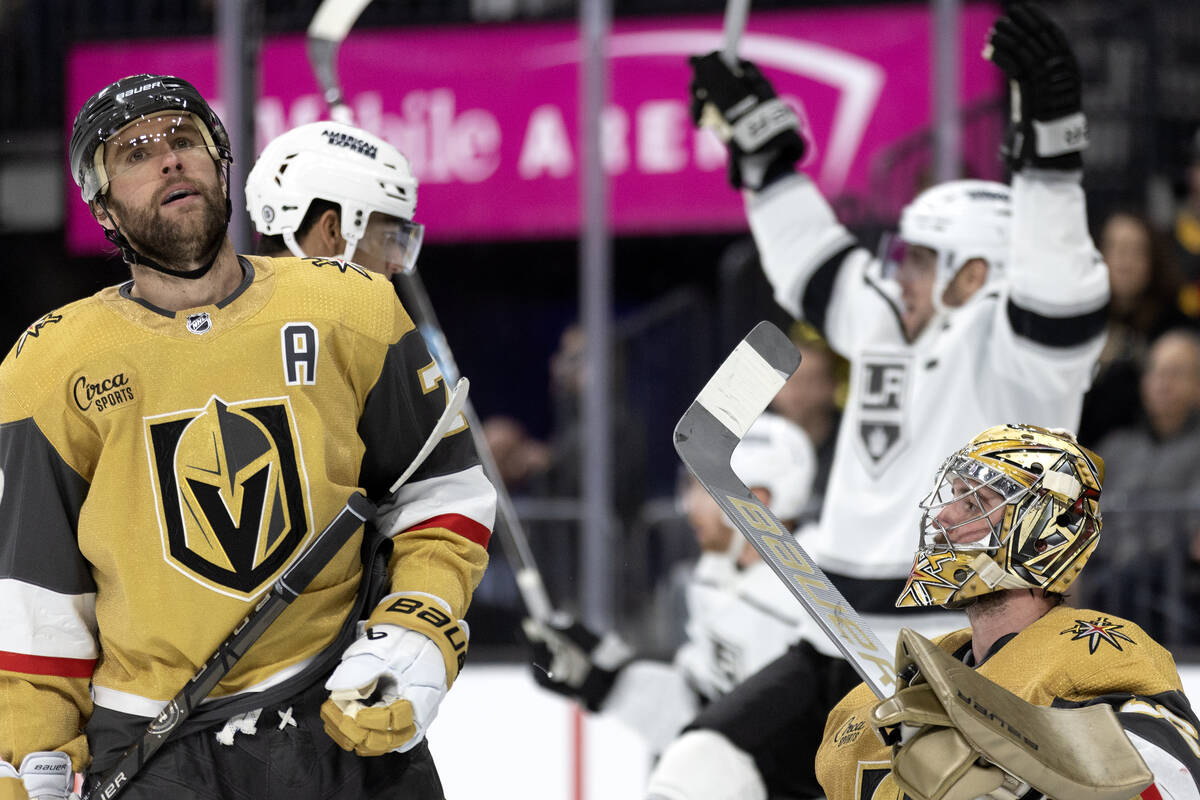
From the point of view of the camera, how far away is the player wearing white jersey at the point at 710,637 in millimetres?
3285

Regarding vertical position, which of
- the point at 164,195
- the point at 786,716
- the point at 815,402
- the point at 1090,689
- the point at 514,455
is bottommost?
the point at 514,455

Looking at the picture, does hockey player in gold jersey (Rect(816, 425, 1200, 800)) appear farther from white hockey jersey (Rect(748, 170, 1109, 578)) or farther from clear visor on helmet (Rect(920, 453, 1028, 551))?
white hockey jersey (Rect(748, 170, 1109, 578))

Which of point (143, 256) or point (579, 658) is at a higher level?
point (143, 256)

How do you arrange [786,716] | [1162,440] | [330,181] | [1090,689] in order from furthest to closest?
[1162,440] → [786,716] → [330,181] → [1090,689]

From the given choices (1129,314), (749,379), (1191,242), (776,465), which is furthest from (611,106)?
(749,379)

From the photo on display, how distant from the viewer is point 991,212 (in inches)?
113

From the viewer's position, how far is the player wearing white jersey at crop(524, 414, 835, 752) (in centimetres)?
329

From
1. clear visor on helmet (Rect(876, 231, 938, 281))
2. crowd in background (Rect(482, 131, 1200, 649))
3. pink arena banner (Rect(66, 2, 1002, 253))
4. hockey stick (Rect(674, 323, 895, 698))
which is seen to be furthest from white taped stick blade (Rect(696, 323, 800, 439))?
pink arena banner (Rect(66, 2, 1002, 253))

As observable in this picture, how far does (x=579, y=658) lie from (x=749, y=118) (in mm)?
1078

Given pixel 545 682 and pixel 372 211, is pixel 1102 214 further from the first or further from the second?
pixel 372 211

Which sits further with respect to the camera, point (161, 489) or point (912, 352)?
point (912, 352)

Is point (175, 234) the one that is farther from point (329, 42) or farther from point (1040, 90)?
point (1040, 90)

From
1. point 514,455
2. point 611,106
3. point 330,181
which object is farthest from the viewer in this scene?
point 611,106

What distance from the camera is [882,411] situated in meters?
2.83
